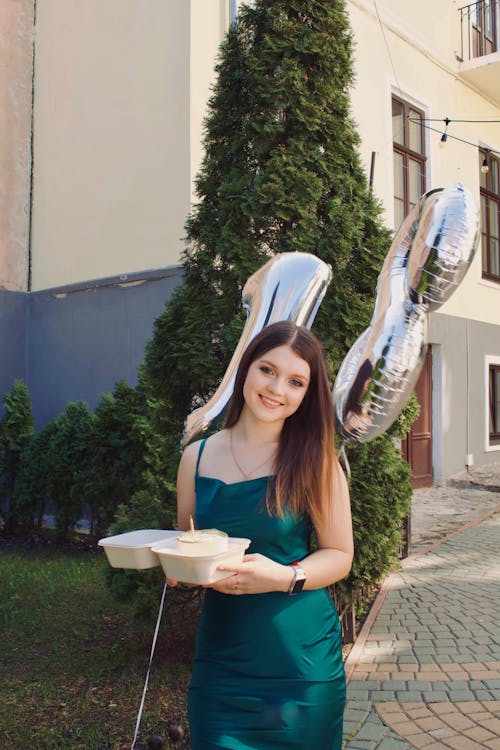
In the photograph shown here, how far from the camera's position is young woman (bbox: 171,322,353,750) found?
171 cm

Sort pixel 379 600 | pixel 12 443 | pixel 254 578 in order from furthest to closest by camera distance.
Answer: pixel 12 443, pixel 379 600, pixel 254 578

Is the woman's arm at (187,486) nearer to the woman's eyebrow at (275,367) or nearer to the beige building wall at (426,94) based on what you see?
the woman's eyebrow at (275,367)

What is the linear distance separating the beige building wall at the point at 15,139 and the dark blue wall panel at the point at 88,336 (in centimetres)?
49

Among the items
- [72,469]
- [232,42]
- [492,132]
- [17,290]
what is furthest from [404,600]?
[492,132]

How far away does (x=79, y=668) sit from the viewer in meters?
3.89

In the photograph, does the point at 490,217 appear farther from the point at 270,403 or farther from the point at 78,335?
the point at 270,403

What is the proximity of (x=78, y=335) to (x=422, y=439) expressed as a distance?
5.22m

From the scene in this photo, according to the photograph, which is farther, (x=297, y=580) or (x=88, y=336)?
(x=88, y=336)

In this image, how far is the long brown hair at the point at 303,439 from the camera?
181cm

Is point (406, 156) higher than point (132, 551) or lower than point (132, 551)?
higher

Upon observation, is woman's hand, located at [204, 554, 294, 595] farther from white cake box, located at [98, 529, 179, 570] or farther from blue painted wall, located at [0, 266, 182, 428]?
blue painted wall, located at [0, 266, 182, 428]

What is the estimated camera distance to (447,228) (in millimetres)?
2250

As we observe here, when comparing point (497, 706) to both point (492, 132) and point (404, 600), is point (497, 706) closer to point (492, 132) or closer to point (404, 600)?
point (404, 600)

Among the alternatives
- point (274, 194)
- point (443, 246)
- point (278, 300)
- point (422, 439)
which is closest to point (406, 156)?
point (422, 439)
